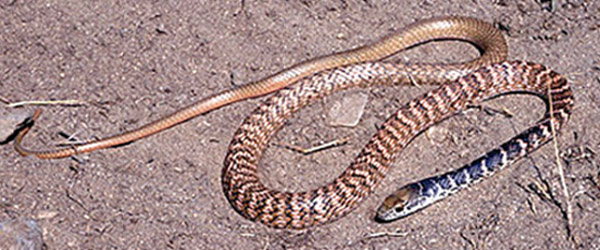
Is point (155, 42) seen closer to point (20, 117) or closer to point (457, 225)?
point (20, 117)

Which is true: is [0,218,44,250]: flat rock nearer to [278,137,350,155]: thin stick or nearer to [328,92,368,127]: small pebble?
[278,137,350,155]: thin stick

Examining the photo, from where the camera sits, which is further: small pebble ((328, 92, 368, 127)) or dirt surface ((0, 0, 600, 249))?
small pebble ((328, 92, 368, 127))

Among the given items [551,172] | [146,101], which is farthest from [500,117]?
[146,101]

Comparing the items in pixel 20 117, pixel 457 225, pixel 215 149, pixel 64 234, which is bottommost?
pixel 64 234

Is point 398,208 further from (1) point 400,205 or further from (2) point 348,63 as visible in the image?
(2) point 348,63

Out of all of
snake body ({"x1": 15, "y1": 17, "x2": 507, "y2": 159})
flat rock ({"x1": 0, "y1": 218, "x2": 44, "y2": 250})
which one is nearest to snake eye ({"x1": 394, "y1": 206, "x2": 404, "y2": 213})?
snake body ({"x1": 15, "y1": 17, "x2": 507, "y2": 159})

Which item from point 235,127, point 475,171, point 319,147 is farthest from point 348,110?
point 475,171

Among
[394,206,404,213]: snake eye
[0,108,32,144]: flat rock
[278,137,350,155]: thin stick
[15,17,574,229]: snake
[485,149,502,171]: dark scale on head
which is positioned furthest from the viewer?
[278,137,350,155]: thin stick

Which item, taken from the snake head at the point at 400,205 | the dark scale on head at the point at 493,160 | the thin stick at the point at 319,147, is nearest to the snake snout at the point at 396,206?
the snake head at the point at 400,205
